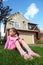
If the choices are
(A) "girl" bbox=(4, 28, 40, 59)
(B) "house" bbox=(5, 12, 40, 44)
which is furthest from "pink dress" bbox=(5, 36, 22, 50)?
(B) "house" bbox=(5, 12, 40, 44)

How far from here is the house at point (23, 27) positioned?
4538 cm

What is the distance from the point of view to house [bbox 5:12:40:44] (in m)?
45.4

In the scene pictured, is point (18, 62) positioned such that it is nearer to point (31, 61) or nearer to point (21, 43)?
point (31, 61)

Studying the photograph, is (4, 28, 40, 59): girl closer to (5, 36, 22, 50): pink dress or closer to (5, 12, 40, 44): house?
(5, 36, 22, 50): pink dress

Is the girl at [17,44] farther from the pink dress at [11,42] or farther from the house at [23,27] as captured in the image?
the house at [23,27]

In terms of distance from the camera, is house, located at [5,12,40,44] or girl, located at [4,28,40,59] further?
house, located at [5,12,40,44]

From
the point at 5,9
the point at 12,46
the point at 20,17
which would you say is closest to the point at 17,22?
the point at 20,17

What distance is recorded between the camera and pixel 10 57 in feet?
14.9

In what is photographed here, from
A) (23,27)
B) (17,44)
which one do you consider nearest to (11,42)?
(17,44)

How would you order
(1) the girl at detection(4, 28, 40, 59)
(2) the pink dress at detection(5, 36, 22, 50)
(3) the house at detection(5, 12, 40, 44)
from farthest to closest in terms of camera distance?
(3) the house at detection(5, 12, 40, 44), (2) the pink dress at detection(5, 36, 22, 50), (1) the girl at detection(4, 28, 40, 59)

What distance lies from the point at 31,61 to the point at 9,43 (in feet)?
Result: 4.49

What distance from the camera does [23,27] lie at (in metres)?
48.5

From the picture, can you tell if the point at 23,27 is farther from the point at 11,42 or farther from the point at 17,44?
the point at 17,44

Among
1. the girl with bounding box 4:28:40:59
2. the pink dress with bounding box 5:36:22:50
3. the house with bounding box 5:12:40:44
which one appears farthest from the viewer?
the house with bounding box 5:12:40:44
